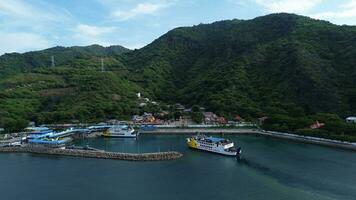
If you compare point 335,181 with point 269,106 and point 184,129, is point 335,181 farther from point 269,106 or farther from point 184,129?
point 269,106

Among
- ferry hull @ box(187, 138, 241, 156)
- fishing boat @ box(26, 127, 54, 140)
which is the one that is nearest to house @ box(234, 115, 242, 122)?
ferry hull @ box(187, 138, 241, 156)

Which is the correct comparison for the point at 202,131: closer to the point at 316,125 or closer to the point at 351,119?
the point at 316,125

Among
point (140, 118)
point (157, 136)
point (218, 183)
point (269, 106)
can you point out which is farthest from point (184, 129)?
point (218, 183)

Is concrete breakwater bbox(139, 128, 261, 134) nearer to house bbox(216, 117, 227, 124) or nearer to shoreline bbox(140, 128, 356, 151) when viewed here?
shoreline bbox(140, 128, 356, 151)

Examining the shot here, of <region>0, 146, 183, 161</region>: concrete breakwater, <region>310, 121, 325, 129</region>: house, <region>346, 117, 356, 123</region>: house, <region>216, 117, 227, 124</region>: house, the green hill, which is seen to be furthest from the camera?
the green hill

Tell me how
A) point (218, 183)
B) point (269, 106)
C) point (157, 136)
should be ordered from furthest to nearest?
point (269, 106) → point (157, 136) → point (218, 183)

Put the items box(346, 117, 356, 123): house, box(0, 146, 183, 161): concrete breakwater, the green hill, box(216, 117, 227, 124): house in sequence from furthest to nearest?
the green hill
box(216, 117, 227, 124): house
box(346, 117, 356, 123): house
box(0, 146, 183, 161): concrete breakwater
